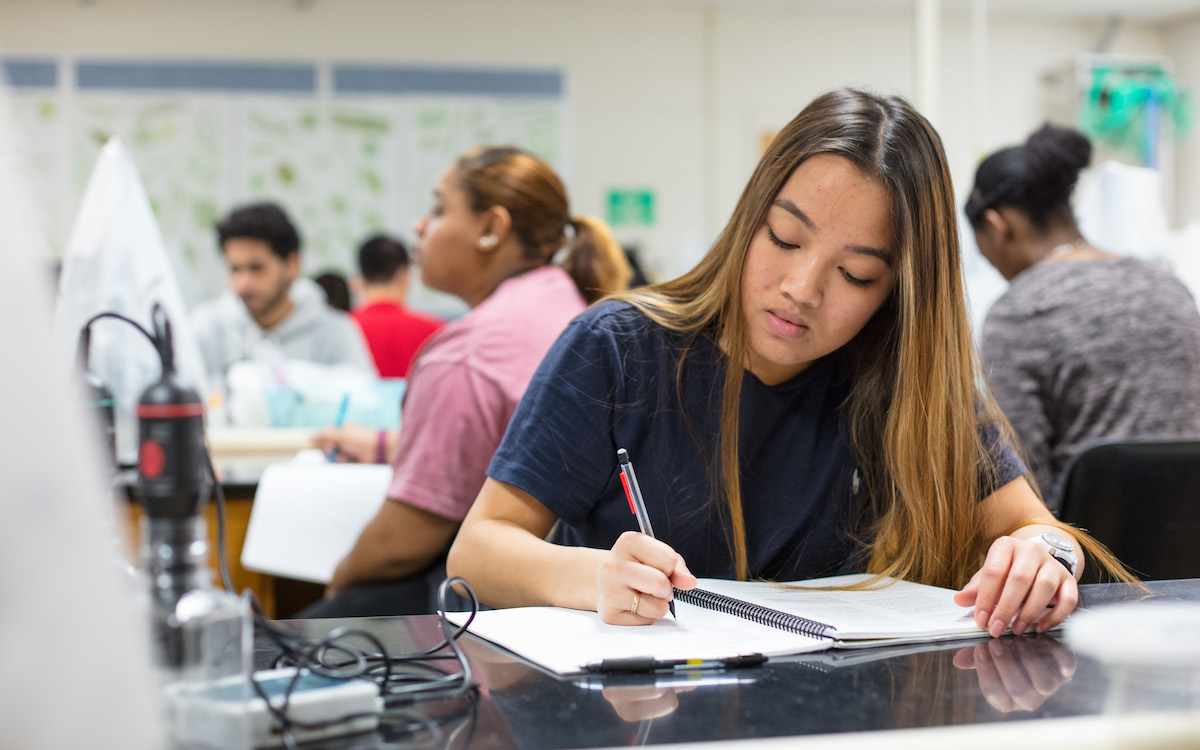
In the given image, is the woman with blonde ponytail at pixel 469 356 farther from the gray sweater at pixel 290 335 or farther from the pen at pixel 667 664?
the gray sweater at pixel 290 335

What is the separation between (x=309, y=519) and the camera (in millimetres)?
1824

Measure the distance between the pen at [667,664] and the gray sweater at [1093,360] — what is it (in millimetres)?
1314

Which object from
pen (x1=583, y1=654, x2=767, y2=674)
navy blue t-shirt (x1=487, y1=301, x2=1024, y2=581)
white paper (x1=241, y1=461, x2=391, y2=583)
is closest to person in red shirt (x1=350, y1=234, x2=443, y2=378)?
white paper (x1=241, y1=461, x2=391, y2=583)

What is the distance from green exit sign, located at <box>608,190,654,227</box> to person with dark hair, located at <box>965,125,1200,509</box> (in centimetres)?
363

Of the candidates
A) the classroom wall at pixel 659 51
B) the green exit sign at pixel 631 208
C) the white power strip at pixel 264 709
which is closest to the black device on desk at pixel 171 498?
the white power strip at pixel 264 709

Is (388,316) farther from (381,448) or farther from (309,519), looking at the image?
(309,519)

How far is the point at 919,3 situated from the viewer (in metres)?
2.15

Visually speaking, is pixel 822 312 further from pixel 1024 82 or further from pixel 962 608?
pixel 1024 82

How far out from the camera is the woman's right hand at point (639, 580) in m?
0.83

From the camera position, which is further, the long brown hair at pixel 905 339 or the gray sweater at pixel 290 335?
the gray sweater at pixel 290 335

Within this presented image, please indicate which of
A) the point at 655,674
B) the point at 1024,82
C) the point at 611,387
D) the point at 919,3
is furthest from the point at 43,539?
the point at 1024,82

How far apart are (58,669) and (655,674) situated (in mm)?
436

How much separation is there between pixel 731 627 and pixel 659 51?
512 centimetres

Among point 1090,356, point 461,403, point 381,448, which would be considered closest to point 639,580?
point 461,403
